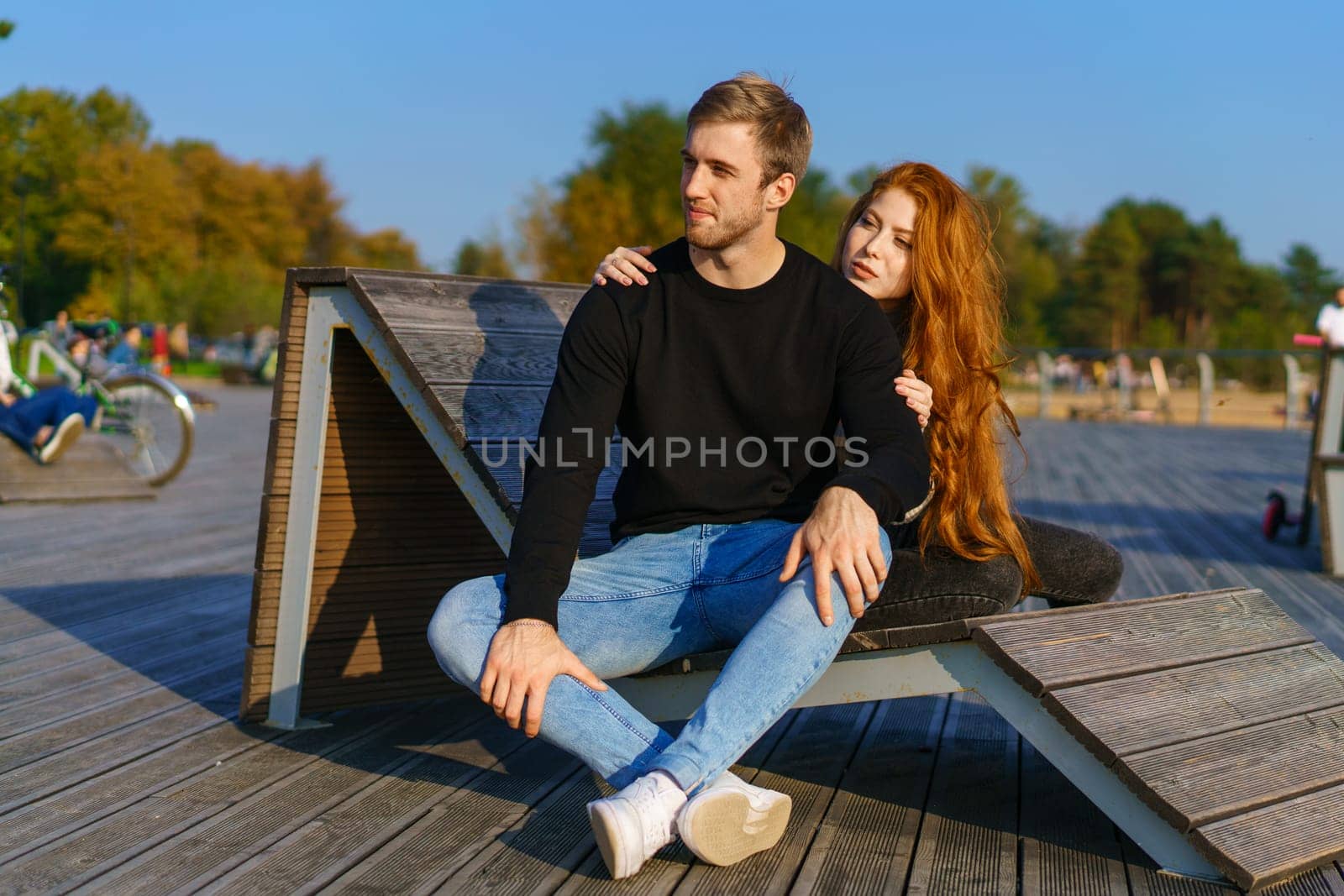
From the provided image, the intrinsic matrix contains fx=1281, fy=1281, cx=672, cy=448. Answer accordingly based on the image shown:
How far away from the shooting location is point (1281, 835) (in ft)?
7.33

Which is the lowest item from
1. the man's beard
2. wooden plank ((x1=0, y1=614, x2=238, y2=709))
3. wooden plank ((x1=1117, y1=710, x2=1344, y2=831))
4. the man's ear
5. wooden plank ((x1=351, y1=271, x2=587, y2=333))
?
wooden plank ((x1=0, y1=614, x2=238, y2=709))

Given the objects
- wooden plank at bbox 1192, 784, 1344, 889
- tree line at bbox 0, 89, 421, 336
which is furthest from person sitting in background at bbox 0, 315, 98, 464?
tree line at bbox 0, 89, 421, 336

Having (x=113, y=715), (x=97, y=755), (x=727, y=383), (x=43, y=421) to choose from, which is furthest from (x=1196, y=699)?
(x=43, y=421)

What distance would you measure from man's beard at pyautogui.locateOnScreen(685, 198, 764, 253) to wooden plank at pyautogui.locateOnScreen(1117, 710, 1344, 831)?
121 centimetres

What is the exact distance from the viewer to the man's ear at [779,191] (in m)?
2.57

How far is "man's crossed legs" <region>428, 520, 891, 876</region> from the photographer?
220 centimetres

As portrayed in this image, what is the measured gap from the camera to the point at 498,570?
3.51 m

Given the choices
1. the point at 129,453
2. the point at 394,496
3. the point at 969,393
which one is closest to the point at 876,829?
the point at 969,393

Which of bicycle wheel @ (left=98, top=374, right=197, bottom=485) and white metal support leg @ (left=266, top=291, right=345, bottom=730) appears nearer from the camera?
white metal support leg @ (left=266, top=291, right=345, bottom=730)

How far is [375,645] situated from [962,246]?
5.85 feet

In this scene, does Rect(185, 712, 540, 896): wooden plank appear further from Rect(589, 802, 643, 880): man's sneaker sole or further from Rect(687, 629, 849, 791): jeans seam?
Rect(687, 629, 849, 791): jeans seam

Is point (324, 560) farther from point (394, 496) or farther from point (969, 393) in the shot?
point (969, 393)

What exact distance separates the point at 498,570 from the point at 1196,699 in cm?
182

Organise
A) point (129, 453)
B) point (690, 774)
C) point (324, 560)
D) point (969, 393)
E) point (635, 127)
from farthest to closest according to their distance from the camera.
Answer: point (635, 127)
point (129, 453)
point (324, 560)
point (969, 393)
point (690, 774)
